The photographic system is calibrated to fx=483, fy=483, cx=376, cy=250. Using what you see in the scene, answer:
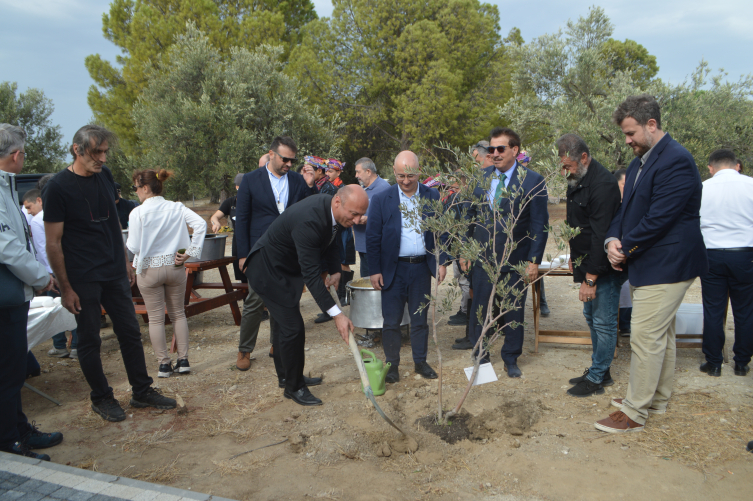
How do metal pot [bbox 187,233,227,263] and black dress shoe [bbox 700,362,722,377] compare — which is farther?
metal pot [bbox 187,233,227,263]

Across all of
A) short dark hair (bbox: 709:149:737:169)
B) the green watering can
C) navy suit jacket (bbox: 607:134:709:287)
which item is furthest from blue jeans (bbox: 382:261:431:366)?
short dark hair (bbox: 709:149:737:169)

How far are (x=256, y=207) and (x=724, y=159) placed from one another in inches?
180

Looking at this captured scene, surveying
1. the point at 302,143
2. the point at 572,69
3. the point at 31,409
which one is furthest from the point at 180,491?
the point at 572,69

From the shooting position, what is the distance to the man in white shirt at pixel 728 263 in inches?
166

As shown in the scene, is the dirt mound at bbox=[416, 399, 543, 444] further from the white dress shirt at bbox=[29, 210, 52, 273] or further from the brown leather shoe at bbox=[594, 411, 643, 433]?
the white dress shirt at bbox=[29, 210, 52, 273]

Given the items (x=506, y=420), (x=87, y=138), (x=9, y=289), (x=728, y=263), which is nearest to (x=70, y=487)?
(x=9, y=289)

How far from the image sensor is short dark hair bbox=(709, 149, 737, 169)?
4502 millimetres

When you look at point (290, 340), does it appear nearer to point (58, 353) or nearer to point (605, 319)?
point (605, 319)

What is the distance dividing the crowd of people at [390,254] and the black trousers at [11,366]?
1cm

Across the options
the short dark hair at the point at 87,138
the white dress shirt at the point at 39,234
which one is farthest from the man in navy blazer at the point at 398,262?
the white dress shirt at the point at 39,234

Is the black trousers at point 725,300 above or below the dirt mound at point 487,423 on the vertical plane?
above

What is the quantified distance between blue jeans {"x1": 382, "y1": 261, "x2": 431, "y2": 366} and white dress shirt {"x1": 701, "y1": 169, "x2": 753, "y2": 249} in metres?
2.57

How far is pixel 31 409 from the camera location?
4.14 meters

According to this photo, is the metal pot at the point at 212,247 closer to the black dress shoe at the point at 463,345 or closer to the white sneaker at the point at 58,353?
the white sneaker at the point at 58,353
